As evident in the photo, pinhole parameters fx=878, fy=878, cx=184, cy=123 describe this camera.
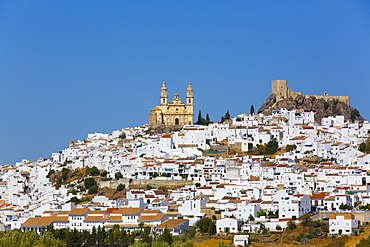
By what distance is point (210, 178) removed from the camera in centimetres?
5403

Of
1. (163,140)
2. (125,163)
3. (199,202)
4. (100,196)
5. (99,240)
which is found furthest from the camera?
(163,140)

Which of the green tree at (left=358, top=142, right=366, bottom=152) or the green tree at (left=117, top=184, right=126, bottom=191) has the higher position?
the green tree at (left=358, top=142, right=366, bottom=152)

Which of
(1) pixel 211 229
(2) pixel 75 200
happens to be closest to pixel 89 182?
(2) pixel 75 200

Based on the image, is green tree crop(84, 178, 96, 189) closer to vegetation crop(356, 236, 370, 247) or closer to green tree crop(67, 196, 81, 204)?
green tree crop(67, 196, 81, 204)

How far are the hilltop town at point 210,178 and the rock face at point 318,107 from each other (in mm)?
1081

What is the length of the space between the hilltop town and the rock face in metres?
1.08

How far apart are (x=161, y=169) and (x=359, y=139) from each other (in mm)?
13758

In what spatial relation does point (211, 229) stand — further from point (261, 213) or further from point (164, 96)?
point (164, 96)

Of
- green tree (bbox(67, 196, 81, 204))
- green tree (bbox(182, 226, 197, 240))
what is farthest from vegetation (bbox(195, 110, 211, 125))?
green tree (bbox(182, 226, 197, 240))

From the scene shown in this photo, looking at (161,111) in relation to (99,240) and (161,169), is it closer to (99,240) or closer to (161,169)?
(161,169)

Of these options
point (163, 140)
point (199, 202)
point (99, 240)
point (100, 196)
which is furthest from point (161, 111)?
point (99, 240)

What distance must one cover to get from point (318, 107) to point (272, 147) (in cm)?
1238

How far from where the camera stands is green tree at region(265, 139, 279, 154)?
59375 millimetres

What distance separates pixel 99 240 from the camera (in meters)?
42.3
